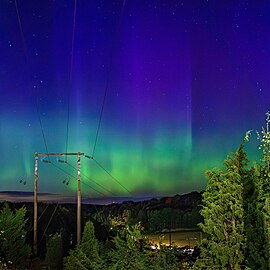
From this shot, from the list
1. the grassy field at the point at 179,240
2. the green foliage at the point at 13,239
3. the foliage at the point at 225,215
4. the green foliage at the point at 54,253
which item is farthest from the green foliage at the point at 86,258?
the foliage at the point at 225,215

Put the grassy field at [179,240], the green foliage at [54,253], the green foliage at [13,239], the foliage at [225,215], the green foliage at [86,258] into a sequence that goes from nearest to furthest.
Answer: the foliage at [225,215], the green foliage at [86,258], the grassy field at [179,240], the green foliage at [13,239], the green foliage at [54,253]

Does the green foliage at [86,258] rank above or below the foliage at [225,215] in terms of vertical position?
below

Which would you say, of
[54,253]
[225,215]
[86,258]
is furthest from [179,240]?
[225,215]

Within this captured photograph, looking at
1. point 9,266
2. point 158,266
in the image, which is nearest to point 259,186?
point 158,266

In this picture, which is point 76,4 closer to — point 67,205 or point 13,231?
point 13,231

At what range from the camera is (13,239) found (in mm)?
12867

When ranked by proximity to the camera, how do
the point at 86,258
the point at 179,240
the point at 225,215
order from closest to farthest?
the point at 225,215
the point at 86,258
the point at 179,240

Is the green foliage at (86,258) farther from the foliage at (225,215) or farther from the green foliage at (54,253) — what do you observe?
the foliage at (225,215)

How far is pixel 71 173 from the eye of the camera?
21469mm

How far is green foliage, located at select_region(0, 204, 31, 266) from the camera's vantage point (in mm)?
12656

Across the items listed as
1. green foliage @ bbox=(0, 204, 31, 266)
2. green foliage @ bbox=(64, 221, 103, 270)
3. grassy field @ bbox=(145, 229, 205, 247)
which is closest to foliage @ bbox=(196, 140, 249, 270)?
grassy field @ bbox=(145, 229, 205, 247)

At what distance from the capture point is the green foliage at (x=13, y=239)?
41.5ft

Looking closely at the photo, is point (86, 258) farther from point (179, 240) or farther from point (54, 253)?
point (179, 240)

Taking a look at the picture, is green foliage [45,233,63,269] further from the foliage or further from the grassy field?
the foliage
